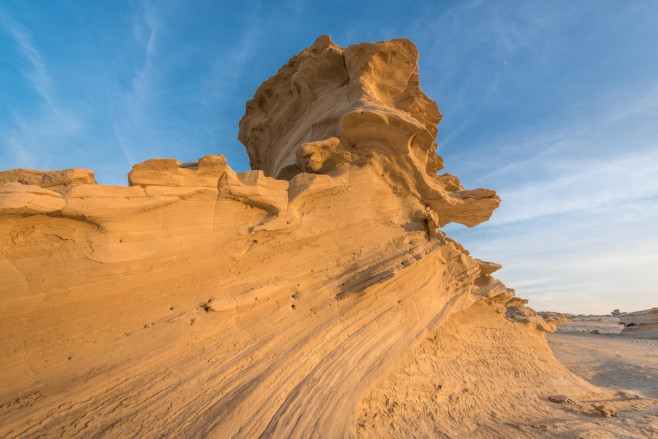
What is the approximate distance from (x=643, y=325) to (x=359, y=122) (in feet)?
64.9

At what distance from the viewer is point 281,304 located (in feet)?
14.2

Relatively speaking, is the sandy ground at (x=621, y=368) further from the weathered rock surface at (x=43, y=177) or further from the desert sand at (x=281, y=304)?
the weathered rock surface at (x=43, y=177)

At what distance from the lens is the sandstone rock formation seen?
16.1m

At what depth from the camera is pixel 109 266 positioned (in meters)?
3.27

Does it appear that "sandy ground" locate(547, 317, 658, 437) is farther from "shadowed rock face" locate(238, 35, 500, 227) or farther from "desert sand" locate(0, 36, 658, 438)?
"shadowed rock face" locate(238, 35, 500, 227)

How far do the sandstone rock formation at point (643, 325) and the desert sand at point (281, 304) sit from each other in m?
12.9

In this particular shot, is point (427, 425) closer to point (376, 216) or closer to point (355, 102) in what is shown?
point (376, 216)

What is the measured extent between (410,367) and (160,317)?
11.6 ft

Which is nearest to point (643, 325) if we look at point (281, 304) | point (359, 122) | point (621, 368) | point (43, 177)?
point (621, 368)

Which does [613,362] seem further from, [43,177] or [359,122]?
[43,177]

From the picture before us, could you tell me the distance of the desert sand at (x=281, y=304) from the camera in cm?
303

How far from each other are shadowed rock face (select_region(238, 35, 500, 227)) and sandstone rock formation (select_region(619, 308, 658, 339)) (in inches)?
589

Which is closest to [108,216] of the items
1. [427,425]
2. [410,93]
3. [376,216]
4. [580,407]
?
[376,216]

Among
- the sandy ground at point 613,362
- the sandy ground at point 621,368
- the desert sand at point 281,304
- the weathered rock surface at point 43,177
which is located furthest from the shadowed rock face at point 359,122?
the sandy ground at point 613,362
